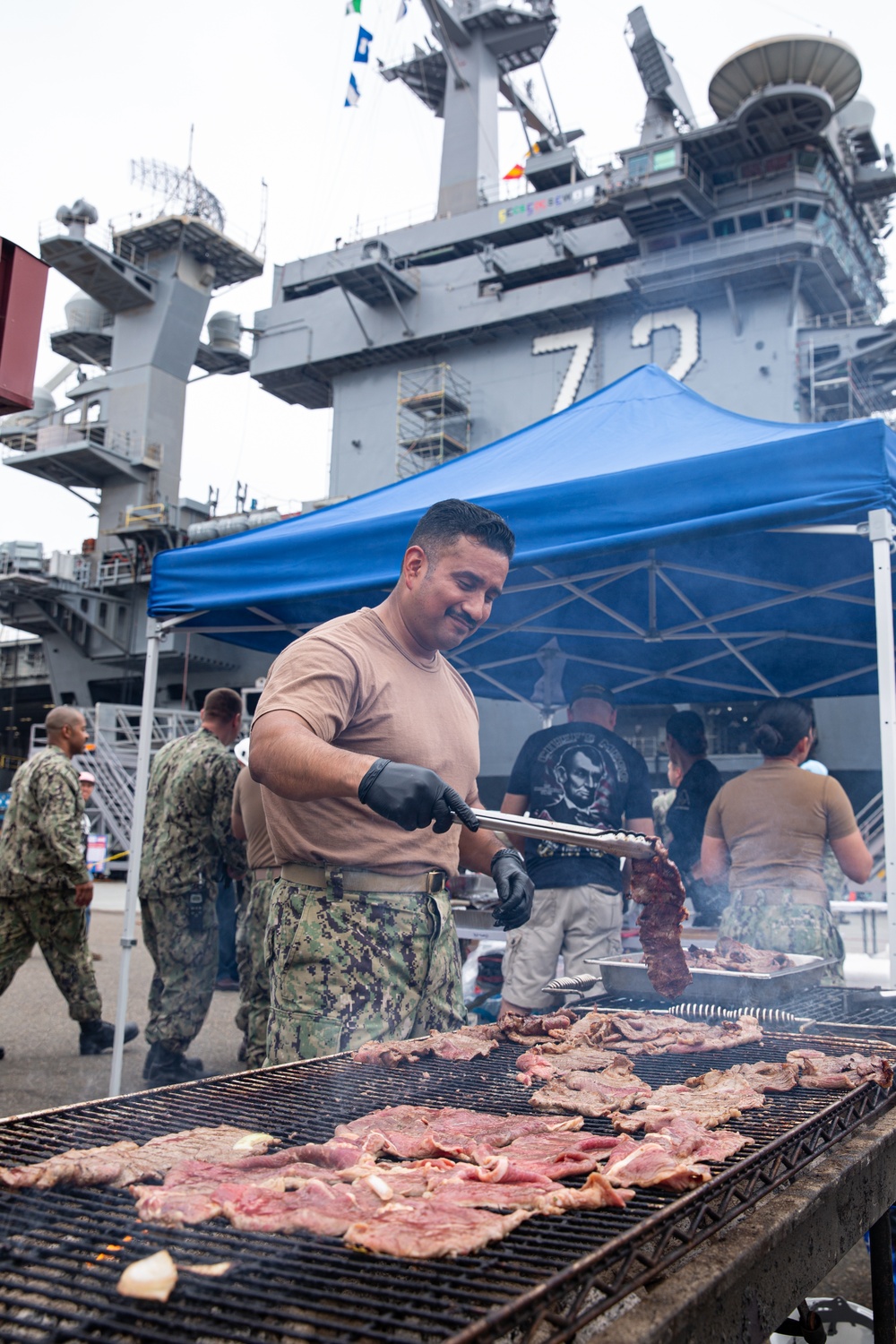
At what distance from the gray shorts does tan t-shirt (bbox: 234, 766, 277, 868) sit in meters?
1.44

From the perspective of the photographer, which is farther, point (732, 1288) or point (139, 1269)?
point (732, 1288)

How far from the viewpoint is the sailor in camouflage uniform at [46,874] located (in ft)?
18.7

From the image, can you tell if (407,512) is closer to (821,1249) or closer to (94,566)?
(821,1249)

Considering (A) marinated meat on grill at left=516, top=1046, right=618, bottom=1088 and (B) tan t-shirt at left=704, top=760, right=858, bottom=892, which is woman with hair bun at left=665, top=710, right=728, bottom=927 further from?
(A) marinated meat on grill at left=516, top=1046, right=618, bottom=1088

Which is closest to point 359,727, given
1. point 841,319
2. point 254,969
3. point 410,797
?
point 410,797

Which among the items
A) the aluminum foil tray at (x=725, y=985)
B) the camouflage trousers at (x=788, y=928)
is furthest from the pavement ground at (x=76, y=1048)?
the aluminum foil tray at (x=725, y=985)

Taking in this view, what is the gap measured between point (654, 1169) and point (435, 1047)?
100cm

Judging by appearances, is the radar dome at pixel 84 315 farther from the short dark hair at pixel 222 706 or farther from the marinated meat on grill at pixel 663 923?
the marinated meat on grill at pixel 663 923

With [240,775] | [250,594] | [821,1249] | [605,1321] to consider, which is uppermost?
[250,594]

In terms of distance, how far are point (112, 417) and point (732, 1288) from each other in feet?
123

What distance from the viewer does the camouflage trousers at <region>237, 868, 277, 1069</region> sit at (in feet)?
15.6

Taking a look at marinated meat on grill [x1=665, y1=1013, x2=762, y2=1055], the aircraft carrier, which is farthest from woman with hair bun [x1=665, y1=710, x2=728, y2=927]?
the aircraft carrier

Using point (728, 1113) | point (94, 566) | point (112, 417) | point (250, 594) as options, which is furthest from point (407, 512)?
point (112, 417)

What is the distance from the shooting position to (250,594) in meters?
4.91
